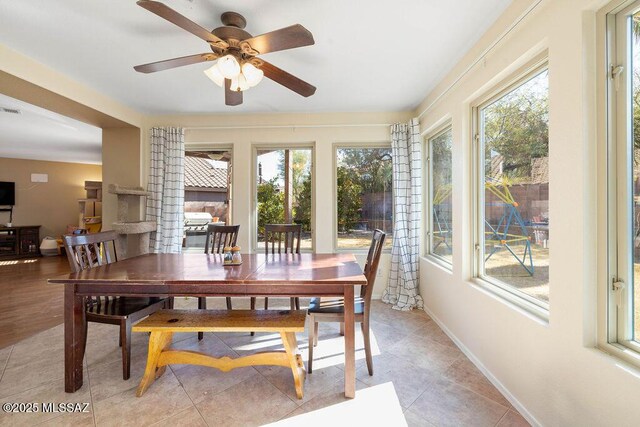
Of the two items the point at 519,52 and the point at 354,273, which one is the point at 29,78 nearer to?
the point at 354,273

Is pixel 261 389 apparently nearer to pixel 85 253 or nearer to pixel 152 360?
pixel 152 360

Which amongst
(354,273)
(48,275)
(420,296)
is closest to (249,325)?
(354,273)

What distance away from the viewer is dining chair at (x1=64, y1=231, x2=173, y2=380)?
1906 millimetres

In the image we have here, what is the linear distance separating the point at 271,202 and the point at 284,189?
25 cm

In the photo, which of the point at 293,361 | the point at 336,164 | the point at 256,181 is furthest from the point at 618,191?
the point at 256,181

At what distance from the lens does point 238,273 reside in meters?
1.88

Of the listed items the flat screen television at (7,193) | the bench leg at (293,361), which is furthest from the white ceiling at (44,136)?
the bench leg at (293,361)

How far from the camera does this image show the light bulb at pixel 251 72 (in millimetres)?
1792

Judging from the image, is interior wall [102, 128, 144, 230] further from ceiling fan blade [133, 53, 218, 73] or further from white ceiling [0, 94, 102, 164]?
ceiling fan blade [133, 53, 218, 73]

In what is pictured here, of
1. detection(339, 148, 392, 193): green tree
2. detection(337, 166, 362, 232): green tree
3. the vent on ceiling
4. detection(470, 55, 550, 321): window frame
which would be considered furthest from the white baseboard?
the vent on ceiling

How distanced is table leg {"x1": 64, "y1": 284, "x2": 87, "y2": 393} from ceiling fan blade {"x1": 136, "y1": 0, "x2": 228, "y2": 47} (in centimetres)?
167

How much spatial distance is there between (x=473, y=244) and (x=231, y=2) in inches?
96.8

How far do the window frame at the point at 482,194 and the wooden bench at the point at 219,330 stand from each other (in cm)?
139

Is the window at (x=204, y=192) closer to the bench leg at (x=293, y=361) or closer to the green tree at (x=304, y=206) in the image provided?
the green tree at (x=304, y=206)
